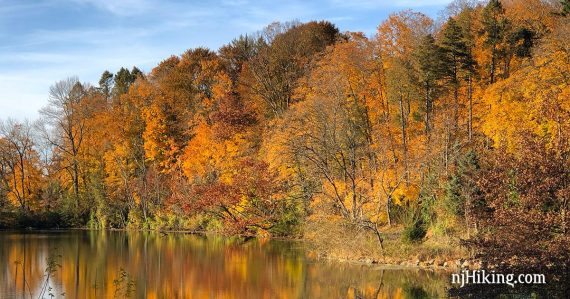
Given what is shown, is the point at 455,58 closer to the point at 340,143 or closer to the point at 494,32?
the point at 494,32

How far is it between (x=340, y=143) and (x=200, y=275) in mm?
12243

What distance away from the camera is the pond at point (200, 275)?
61.9ft

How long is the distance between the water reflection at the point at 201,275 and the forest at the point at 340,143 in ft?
8.53

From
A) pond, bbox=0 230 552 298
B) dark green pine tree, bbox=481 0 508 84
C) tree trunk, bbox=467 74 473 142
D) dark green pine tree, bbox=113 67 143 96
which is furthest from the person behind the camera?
dark green pine tree, bbox=113 67 143 96

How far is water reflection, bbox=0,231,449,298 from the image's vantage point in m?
18.9

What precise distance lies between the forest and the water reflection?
260cm

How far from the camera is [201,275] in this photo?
76.9ft

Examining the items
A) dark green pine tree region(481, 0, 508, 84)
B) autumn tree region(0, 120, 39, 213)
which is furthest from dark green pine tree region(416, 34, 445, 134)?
autumn tree region(0, 120, 39, 213)

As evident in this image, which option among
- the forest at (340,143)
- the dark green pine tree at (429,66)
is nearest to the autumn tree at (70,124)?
the forest at (340,143)

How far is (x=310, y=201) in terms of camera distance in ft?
111

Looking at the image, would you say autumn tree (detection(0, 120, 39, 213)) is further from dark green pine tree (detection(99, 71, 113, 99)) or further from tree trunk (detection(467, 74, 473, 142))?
tree trunk (detection(467, 74, 473, 142))

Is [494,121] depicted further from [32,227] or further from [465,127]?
[32,227]

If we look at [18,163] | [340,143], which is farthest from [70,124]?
[340,143]

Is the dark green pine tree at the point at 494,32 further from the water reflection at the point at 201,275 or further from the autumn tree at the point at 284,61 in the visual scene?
the water reflection at the point at 201,275
